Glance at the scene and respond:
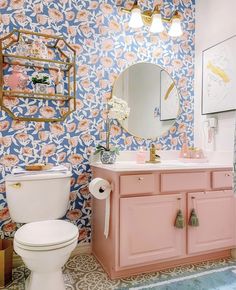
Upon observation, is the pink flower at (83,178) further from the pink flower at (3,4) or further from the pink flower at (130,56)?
the pink flower at (3,4)

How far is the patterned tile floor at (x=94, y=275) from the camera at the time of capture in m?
1.79

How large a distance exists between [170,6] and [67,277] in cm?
272

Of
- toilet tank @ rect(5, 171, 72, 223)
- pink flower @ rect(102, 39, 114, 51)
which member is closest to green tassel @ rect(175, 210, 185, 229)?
toilet tank @ rect(5, 171, 72, 223)

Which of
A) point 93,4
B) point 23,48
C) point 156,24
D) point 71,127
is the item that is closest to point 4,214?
point 71,127

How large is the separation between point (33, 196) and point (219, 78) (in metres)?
1.97

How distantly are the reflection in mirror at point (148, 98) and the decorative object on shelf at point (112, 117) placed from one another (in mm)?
141

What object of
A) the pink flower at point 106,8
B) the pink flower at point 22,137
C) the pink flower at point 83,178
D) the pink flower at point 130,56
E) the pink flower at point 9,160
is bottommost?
the pink flower at point 83,178

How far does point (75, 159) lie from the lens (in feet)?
7.49

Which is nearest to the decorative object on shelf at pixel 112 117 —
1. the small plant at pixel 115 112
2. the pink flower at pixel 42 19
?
the small plant at pixel 115 112

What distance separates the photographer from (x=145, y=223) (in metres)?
1.88

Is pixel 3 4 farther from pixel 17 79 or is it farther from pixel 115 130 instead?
pixel 115 130

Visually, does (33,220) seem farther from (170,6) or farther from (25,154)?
(170,6)

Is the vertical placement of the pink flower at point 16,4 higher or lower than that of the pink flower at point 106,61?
higher

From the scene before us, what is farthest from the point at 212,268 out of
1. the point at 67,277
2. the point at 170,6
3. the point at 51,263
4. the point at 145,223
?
the point at 170,6
